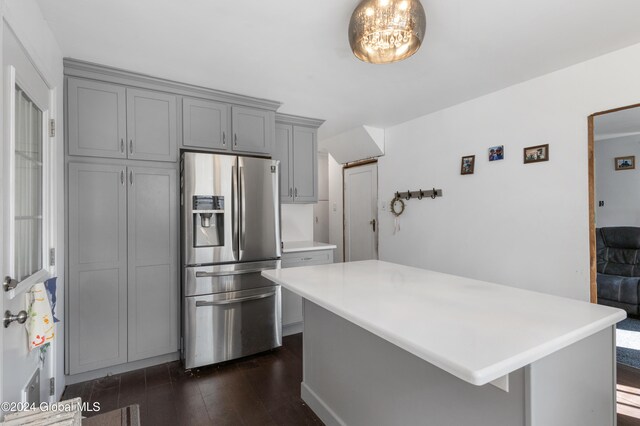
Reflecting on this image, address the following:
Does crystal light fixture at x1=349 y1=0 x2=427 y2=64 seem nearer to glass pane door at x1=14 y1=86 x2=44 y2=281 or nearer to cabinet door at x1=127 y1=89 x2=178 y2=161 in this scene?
glass pane door at x1=14 y1=86 x2=44 y2=281

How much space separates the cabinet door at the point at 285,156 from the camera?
143 inches

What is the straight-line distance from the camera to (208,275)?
261 cm

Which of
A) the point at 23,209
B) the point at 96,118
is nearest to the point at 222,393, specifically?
the point at 23,209

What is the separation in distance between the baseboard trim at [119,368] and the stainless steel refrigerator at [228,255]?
0.27 m

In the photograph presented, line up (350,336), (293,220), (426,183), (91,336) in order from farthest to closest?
(293,220) < (426,183) < (91,336) < (350,336)

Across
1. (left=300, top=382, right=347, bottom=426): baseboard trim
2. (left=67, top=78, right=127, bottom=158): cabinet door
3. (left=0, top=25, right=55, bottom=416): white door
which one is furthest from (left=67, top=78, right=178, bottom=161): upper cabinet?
(left=300, top=382, right=347, bottom=426): baseboard trim

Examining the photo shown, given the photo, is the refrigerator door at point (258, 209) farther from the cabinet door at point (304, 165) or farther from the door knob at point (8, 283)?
A: the door knob at point (8, 283)

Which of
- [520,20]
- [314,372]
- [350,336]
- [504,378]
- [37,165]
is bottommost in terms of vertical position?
[314,372]

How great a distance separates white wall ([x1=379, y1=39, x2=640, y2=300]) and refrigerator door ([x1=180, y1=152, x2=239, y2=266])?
7.44ft

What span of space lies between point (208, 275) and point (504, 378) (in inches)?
88.3

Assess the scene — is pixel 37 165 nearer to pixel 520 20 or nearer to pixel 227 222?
pixel 227 222

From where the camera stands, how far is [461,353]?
0.83 metres

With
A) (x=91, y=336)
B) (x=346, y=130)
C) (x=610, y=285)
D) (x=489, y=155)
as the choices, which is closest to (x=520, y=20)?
(x=489, y=155)

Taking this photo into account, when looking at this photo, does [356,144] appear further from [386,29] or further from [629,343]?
[629,343]
